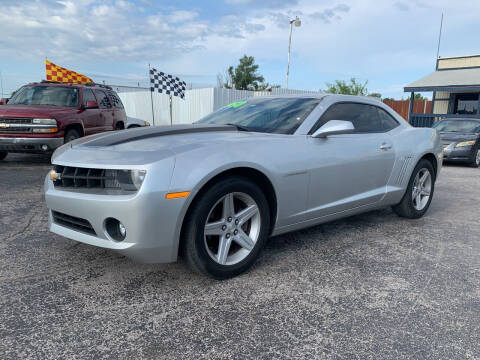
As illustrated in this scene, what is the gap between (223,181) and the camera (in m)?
2.50

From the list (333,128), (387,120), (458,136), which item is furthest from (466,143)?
(333,128)

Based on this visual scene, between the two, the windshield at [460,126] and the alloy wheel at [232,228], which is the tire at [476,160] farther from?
the alloy wheel at [232,228]

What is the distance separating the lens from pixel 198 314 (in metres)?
2.22

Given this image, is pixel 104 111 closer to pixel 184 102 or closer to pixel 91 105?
pixel 91 105

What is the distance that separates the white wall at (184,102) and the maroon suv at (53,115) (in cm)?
559

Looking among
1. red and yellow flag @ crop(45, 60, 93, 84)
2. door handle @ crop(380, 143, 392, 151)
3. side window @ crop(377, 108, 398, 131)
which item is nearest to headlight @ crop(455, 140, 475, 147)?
side window @ crop(377, 108, 398, 131)

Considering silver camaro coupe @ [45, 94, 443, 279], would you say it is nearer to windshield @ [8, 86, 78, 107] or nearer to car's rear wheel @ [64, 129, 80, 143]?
car's rear wheel @ [64, 129, 80, 143]

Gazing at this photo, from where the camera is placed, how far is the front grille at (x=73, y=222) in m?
2.42

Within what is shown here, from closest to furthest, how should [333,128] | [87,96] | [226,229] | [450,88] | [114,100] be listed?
[226,229] < [333,128] < [87,96] < [114,100] < [450,88]

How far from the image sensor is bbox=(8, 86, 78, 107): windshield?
7.86 metres

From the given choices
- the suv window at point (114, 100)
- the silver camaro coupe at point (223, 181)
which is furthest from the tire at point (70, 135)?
the silver camaro coupe at point (223, 181)

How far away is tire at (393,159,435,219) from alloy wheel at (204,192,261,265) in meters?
2.24

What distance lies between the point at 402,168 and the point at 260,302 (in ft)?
7.87

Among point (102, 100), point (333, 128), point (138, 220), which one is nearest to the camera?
point (138, 220)
